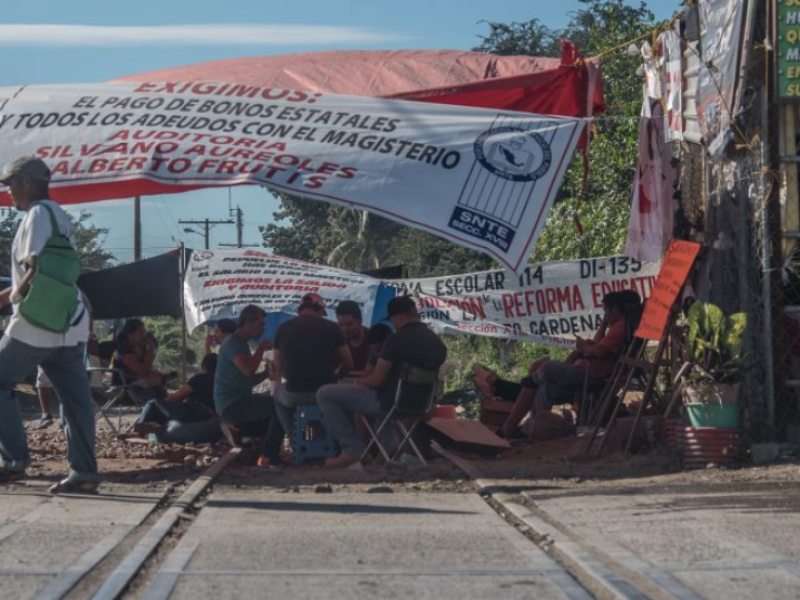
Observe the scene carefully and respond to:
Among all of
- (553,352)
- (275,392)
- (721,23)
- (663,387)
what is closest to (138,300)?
(275,392)

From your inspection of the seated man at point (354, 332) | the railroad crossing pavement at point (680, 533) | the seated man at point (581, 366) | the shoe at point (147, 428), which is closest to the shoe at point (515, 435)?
the seated man at point (581, 366)

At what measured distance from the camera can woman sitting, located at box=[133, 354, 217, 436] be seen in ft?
41.3

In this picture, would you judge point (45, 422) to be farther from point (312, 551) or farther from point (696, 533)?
point (696, 533)

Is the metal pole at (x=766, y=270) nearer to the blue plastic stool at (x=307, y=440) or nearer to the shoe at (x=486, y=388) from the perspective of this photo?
the blue plastic stool at (x=307, y=440)

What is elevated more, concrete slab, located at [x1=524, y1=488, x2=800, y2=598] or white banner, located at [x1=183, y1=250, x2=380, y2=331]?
white banner, located at [x1=183, y1=250, x2=380, y2=331]

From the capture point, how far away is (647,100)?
12.6m

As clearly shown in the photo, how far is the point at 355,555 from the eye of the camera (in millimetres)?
6074

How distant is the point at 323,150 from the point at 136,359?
18.9ft

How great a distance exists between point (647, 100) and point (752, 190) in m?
2.59

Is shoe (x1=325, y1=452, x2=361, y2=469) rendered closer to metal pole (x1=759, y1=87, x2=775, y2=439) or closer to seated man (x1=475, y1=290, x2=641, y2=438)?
seated man (x1=475, y1=290, x2=641, y2=438)

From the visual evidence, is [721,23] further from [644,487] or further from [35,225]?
[35,225]

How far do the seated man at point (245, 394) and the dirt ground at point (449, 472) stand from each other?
1.04 feet

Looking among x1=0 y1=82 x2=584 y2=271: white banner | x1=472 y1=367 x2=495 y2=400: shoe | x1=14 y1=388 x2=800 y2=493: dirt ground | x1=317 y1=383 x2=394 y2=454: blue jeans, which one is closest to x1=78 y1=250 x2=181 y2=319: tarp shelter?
x1=472 y1=367 x2=495 y2=400: shoe

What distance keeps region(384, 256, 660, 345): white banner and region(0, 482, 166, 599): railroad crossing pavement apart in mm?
8049
